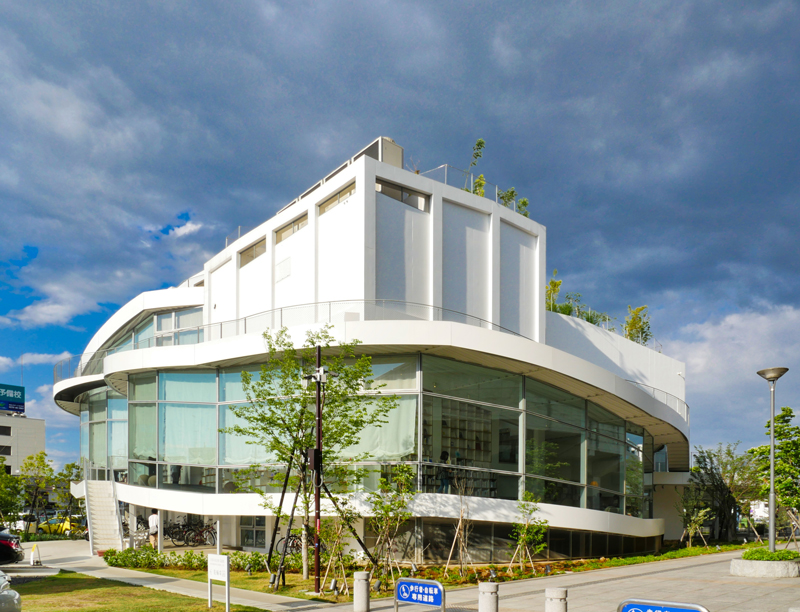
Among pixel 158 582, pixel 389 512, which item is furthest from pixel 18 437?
pixel 389 512

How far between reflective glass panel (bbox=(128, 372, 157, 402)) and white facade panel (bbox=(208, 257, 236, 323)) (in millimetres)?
6209

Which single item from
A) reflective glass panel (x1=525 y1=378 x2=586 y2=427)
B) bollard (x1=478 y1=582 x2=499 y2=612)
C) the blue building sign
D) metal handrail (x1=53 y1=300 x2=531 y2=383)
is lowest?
the blue building sign

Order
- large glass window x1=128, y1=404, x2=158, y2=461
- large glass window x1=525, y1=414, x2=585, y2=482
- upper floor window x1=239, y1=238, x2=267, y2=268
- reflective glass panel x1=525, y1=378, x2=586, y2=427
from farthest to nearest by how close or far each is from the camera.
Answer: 1. upper floor window x1=239, y1=238, x2=267, y2=268
2. large glass window x1=128, y1=404, x2=158, y2=461
3. reflective glass panel x1=525, y1=378, x2=586, y2=427
4. large glass window x1=525, y1=414, x2=585, y2=482

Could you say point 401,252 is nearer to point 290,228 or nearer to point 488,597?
point 290,228

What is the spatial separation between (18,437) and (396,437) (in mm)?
89041

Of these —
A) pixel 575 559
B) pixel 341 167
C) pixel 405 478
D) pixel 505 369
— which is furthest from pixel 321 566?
pixel 341 167

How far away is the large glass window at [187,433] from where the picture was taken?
24.7 meters

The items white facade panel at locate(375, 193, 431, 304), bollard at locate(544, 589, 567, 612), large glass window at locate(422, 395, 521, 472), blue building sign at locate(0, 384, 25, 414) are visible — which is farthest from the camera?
blue building sign at locate(0, 384, 25, 414)

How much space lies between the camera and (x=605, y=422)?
91.9 feet

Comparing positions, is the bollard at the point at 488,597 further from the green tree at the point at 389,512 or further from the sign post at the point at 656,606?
the green tree at the point at 389,512

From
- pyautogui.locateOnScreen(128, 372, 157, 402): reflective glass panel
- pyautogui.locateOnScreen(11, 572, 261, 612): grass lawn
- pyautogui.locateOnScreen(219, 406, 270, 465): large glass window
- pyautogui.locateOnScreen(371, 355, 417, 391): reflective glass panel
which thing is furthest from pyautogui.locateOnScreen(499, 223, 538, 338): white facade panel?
pyautogui.locateOnScreen(11, 572, 261, 612): grass lawn

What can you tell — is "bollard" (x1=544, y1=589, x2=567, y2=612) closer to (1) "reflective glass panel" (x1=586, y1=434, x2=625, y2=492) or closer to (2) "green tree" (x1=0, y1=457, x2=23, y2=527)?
(1) "reflective glass panel" (x1=586, y1=434, x2=625, y2=492)

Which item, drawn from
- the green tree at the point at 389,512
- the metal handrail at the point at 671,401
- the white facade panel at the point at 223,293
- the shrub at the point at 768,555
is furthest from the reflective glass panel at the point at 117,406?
the shrub at the point at 768,555

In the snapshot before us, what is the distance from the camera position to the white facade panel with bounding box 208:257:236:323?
32969mm
